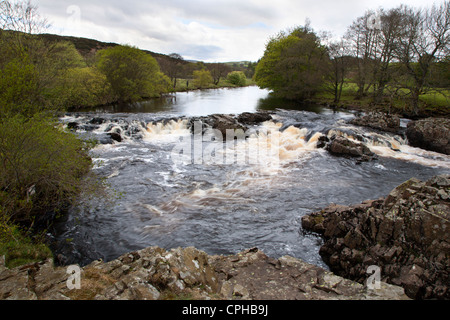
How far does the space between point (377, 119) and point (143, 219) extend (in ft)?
74.2

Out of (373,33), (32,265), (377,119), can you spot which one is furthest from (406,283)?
(373,33)

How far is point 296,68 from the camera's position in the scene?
150 feet

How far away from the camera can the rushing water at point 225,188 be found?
8.19m

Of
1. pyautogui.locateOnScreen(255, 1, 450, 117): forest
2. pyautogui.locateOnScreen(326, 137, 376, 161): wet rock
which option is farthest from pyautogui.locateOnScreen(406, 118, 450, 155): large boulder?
pyautogui.locateOnScreen(255, 1, 450, 117): forest

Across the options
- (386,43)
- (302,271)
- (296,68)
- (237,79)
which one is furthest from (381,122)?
(237,79)

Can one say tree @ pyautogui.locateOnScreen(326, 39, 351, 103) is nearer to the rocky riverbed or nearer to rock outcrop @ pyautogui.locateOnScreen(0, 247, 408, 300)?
the rocky riverbed

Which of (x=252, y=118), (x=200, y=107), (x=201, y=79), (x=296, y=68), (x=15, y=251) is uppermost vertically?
(x=201, y=79)

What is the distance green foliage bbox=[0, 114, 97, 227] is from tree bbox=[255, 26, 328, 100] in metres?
41.6

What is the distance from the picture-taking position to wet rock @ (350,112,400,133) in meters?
21.6

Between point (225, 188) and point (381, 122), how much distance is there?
58.8 feet

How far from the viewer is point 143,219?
372 inches

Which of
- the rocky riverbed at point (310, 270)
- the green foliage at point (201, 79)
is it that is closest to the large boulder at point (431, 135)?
the rocky riverbed at point (310, 270)

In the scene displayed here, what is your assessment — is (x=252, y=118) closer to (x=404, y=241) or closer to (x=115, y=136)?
(x=115, y=136)
